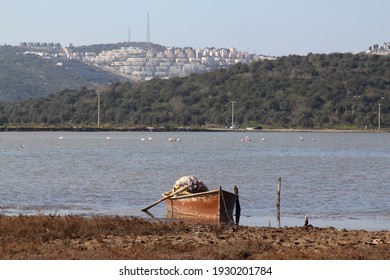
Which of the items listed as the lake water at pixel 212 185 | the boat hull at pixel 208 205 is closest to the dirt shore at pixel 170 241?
the boat hull at pixel 208 205

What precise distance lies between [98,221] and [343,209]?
15230 mm

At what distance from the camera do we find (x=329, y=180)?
57.0 meters

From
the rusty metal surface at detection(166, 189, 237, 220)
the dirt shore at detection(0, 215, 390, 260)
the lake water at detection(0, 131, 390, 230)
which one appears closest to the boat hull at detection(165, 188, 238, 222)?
the rusty metal surface at detection(166, 189, 237, 220)

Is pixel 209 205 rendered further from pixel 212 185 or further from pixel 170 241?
pixel 212 185

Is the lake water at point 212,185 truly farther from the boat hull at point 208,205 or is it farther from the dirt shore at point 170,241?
the dirt shore at point 170,241

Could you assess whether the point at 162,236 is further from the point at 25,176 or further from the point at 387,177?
the point at 387,177

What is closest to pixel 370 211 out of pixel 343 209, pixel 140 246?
pixel 343 209

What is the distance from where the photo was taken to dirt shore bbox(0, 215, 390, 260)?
19.7 m

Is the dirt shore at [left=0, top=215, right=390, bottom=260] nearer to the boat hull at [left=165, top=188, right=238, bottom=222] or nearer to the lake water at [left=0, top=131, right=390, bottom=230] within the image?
the boat hull at [left=165, top=188, right=238, bottom=222]

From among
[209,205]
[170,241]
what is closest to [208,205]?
[209,205]

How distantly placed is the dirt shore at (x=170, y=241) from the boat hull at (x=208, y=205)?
4.33m

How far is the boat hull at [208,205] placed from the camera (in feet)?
103

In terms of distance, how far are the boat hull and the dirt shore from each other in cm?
433

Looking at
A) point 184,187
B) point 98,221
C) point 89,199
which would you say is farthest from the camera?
point 89,199
